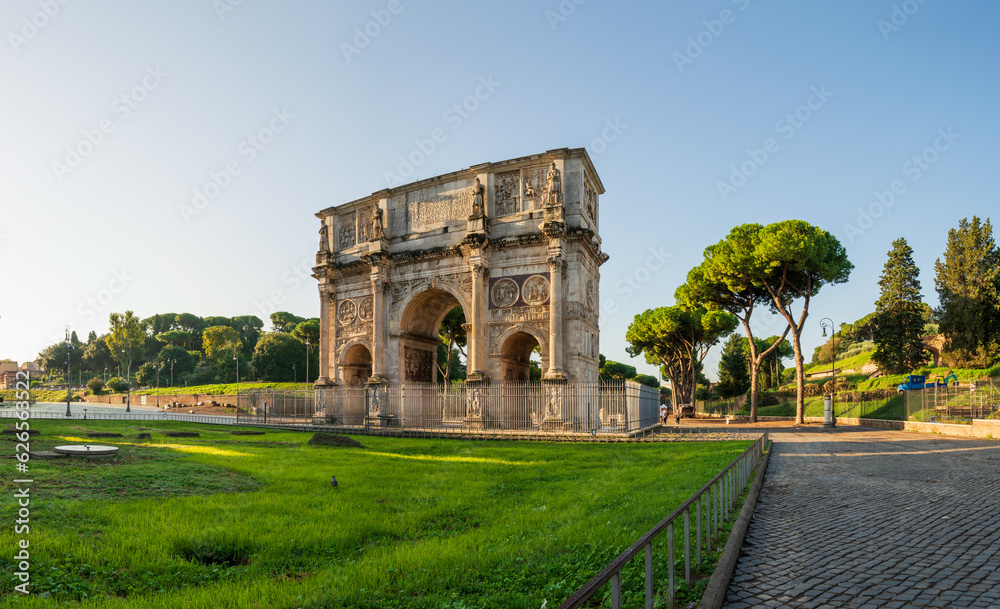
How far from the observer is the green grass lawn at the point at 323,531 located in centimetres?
474

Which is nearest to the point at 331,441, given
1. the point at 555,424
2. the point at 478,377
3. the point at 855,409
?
the point at 478,377

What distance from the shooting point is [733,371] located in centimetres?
6538

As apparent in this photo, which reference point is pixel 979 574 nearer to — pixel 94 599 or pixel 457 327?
pixel 94 599

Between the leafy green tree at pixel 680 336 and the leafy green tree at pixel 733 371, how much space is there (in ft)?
26.7

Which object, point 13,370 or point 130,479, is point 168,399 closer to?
point 13,370

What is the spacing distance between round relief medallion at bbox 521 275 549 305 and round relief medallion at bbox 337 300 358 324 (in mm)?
10884

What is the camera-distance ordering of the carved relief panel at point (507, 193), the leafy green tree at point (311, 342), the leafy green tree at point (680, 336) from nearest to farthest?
the carved relief panel at point (507, 193)
the leafy green tree at point (680, 336)
the leafy green tree at point (311, 342)

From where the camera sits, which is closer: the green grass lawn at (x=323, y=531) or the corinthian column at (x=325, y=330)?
the green grass lawn at (x=323, y=531)

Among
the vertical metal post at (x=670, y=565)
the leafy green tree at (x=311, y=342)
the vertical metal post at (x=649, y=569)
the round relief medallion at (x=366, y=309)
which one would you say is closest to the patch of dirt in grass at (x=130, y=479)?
the vertical metal post at (x=670, y=565)

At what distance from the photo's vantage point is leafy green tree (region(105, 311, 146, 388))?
297ft

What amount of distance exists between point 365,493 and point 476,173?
2199 cm

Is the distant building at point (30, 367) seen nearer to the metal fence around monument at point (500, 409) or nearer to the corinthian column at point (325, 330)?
the metal fence around monument at point (500, 409)

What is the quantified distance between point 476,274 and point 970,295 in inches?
1663

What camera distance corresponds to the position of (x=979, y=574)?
5.33 meters
